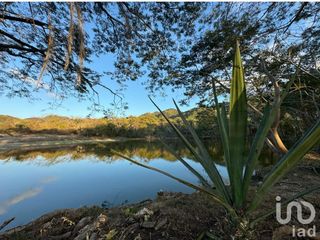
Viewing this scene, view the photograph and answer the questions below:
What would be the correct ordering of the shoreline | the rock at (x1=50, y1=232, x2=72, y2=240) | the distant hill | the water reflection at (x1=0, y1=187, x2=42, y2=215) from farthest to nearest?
the distant hill, the shoreline, the water reflection at (x1=0, y1=187, x2=42, y2=215), the rock at (x1=50, y1=232, x2=72, y2=240)

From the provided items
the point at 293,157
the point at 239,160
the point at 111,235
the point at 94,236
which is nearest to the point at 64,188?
the point at 94,236

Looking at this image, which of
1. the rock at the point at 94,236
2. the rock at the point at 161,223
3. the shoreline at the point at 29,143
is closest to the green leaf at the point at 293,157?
the rock at the point at 161,223

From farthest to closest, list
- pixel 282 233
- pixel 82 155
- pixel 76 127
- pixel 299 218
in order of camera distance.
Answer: pixel 76 127 < pixel 82 155 < pixel 299 218 < pixel 282 233

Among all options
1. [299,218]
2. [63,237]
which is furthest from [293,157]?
[63,237]

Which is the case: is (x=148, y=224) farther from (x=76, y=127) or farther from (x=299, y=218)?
(x=76, y=127)

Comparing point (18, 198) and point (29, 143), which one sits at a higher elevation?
point (29, 143)

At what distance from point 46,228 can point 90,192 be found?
3.72 meters

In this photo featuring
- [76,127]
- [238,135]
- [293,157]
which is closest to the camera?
[293,157]

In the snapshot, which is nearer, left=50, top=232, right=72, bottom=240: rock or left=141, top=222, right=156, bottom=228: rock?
left=141, top=222, right=156, bottom=228: rock

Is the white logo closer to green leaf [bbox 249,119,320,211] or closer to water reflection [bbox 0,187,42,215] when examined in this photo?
green leaf [bbox 249,119,320,211]

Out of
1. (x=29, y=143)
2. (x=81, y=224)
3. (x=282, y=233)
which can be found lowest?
(x=29, y=143)

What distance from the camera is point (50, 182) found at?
7395 millimetres

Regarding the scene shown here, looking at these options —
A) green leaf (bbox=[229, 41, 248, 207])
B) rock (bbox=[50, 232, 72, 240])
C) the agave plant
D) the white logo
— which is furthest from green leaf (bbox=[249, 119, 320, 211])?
rock (bbox=[50, 232, 72, 240])

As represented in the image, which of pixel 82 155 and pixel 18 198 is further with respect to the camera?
pixel 82 155
